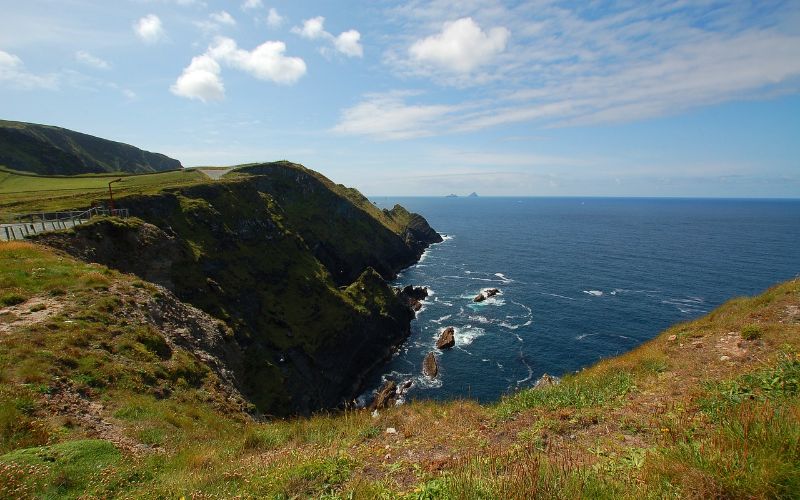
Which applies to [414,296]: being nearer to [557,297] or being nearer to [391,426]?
[557,297]

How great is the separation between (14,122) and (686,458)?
21460cm

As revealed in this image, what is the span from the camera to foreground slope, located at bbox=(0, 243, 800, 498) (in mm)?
6098

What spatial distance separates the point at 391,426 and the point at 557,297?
80303 millimetres

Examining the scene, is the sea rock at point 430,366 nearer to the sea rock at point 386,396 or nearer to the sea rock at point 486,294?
the sea rock at point 386,396

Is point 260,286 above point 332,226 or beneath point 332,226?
beneath

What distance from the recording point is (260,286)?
61.3 metres

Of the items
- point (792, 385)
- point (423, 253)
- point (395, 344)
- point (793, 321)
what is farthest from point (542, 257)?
point (792, 385)

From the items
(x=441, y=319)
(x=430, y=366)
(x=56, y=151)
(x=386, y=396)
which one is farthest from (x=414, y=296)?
(x=56, y=151)

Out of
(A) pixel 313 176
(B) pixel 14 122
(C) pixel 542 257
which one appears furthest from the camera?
(B) pixel 14 122

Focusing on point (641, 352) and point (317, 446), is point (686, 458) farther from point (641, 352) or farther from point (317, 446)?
point (641, 352)

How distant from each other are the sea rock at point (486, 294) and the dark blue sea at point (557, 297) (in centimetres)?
176

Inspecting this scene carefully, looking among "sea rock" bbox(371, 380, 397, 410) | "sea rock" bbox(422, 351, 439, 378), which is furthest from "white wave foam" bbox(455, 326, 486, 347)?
"sea rock" bbox(371, 380, 397, 410)

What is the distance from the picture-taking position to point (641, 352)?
18516 mm

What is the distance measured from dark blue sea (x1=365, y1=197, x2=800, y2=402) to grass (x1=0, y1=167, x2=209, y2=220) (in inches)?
1931
